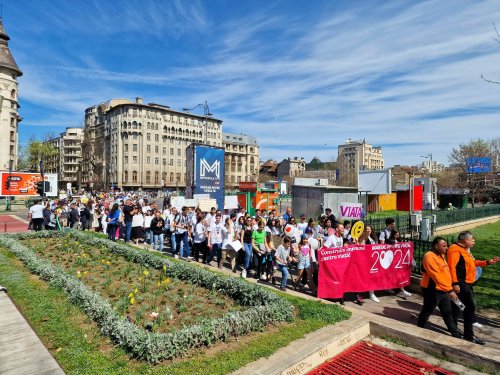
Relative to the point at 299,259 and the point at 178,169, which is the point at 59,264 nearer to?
the point at 299,259

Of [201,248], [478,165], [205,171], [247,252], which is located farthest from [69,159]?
[247,252]

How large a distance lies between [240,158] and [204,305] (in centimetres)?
11419

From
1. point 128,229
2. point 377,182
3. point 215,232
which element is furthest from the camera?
point 377,182

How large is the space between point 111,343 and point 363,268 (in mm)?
6115

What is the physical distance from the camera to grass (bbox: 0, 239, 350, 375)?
4.61 meters

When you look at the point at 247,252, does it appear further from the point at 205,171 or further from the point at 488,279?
the point at 205,171

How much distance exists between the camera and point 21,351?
17.1 ft

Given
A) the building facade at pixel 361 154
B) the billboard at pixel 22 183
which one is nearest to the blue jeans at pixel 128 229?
the billboard at pixel 22 183

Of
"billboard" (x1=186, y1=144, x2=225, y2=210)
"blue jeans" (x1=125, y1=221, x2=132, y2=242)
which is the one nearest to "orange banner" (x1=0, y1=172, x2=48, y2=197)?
"billboard" (x1=186, y1=144, x2=225, y2=210)

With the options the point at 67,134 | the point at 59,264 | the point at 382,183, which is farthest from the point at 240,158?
the point at 59,264

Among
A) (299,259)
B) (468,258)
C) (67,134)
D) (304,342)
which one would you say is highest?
(67,134)

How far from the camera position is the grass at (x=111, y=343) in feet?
15.1

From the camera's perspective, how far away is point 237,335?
5699 mm

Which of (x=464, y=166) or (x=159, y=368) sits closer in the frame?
(x=159, y=368)
